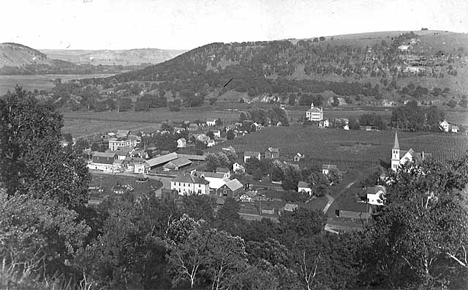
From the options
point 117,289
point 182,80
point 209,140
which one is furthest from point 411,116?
point 117,289

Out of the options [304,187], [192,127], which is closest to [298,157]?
[304,187]

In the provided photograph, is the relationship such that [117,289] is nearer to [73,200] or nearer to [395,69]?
[73,200]

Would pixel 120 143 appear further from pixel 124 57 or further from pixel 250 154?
pixel 124 57

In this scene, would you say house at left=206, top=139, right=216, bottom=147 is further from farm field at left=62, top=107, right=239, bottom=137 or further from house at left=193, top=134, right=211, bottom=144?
farm field at left=62, top=107, right=239, bottom=137

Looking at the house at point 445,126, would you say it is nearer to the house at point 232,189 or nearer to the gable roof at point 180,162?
the gable roof at point 180,162

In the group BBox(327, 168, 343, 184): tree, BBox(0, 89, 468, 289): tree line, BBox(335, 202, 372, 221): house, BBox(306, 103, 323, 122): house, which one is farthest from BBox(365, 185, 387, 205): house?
BBox(306, 103, 323, 122): house

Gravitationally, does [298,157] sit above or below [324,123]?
above
